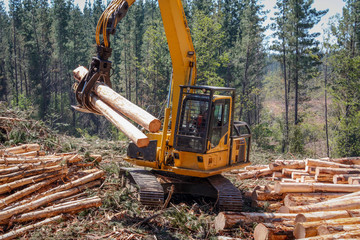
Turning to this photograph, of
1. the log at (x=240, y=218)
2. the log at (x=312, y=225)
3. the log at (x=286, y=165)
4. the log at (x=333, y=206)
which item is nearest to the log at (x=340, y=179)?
the log at (x=286, y=165)

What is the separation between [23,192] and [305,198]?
277 inches

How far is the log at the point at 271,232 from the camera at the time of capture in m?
6.81

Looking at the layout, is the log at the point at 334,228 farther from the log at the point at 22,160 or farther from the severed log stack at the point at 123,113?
the log at the point at 22,160

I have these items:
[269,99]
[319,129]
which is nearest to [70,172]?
[319,129]

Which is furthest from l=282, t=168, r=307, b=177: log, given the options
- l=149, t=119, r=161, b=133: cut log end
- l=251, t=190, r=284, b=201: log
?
l=149, t=119, r=161, b=133: cut log end

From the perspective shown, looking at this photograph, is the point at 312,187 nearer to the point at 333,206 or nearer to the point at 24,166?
the point at 333,206

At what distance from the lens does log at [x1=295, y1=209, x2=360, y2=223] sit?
752 cm

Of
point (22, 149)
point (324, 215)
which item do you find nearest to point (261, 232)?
point (324, 215)

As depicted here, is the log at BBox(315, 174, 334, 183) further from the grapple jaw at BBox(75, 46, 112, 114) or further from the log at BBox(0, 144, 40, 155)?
the log at BBox(0, 144, 40, 155)

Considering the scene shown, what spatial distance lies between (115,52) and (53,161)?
52.4m

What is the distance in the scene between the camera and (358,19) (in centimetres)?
3153

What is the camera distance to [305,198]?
982cm

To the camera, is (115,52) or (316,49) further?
(115,52)

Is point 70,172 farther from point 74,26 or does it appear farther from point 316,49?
point 74,26
